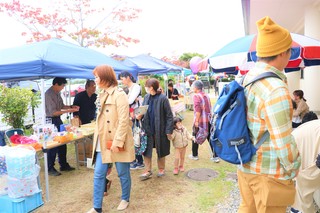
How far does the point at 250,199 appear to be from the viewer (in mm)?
1790

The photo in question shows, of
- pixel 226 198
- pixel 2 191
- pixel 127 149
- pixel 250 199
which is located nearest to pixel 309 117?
pixel 226 198

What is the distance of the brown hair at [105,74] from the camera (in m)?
3.18

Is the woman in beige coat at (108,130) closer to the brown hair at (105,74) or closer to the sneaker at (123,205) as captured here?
the brown hair at (105,74)

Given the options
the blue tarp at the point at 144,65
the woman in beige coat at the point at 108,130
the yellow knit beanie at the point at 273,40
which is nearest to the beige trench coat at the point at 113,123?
the woman in beige coat at the point at 108,130

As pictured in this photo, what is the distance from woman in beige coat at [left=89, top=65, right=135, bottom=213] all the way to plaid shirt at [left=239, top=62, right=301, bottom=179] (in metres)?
1.78

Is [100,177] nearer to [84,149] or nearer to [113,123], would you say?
[113,123]

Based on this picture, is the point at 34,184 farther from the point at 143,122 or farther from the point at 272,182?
the point at 272,182

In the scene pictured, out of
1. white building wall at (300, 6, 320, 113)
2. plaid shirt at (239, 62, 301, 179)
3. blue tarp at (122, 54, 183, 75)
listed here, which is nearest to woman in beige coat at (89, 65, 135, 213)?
plaid shirt at (239, 62, 301, 179)

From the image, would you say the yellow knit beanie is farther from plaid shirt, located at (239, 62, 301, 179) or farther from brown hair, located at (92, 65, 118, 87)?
brown hair, located at (92, 65, 118, 87)

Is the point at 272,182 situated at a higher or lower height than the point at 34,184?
higher

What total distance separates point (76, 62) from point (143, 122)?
1520 millimetres

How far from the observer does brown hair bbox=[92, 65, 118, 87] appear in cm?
318

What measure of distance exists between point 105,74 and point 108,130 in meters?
0.68

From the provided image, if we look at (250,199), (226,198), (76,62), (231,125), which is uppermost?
(76,62)
